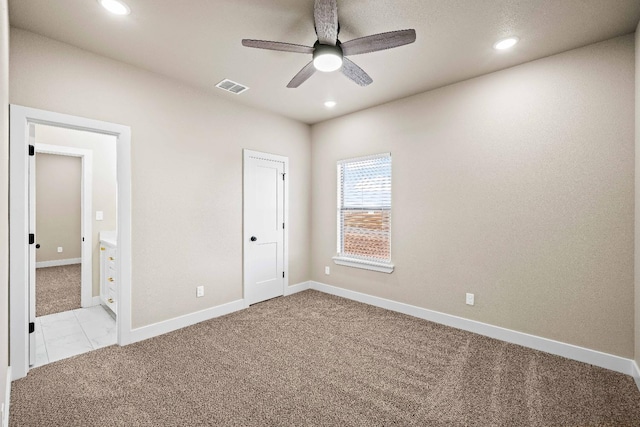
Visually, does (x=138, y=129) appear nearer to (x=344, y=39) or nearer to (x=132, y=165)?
(x=132, y=165)

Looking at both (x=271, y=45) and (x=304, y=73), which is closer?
(x=271, y=45)

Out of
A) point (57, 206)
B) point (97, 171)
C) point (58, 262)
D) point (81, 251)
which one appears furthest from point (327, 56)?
point (58, 262)

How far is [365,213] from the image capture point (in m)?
4.33

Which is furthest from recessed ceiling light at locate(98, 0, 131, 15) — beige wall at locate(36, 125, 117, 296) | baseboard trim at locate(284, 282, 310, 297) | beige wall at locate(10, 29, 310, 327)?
baseboard trim at locate(284, 282, 310, 297)

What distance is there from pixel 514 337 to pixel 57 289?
6.56 m

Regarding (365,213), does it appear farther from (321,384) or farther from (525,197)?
(321,384)

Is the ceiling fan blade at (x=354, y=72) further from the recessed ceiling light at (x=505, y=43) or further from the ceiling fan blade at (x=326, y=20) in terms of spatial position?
the recessed ceiling light at (x=505, y=43)

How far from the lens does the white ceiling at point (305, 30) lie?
84.7 inches

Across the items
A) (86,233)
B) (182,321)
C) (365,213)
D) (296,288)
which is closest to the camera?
(182,321)

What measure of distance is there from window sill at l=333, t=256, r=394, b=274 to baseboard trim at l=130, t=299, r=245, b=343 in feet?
5.08

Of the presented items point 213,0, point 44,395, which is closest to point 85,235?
point 44,395

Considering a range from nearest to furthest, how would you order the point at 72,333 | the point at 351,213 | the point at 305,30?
the point at 305,30, the point at 72,333, the point at 351,213

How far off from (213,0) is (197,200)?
6.94 ft

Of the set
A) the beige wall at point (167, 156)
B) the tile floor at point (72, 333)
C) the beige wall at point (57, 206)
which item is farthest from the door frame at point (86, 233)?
the beige wall at point (57, 206)
